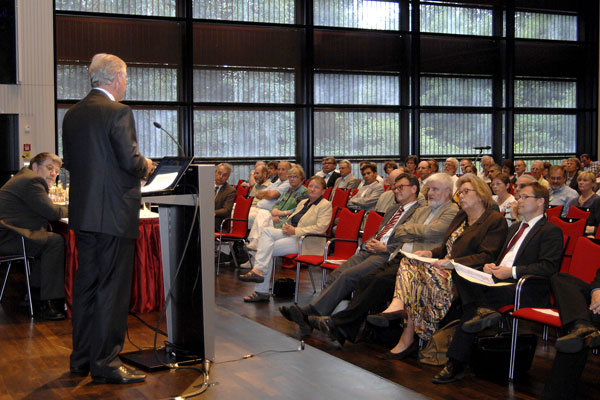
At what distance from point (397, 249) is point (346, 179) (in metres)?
5.33

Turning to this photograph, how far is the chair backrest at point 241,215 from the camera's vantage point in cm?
762

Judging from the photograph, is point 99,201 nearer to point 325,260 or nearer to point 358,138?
point 325,260

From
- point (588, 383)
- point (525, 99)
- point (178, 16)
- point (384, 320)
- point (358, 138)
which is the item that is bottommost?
point (588, 383)

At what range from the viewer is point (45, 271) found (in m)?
5.32

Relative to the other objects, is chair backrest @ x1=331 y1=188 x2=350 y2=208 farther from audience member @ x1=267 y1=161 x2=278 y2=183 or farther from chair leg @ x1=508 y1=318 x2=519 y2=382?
chair leg @ x1=508 y1=318 x2=519 y2=382

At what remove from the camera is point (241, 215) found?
7777 mm

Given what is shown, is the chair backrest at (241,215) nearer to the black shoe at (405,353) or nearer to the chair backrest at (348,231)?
the chair backrest at (348,231)

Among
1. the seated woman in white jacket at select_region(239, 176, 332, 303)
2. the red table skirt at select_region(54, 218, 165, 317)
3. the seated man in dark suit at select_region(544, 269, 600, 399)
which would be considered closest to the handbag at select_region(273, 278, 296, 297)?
the seated woman in white jacket at select_region(239, 176, 332, 303)

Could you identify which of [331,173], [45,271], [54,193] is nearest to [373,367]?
[45,271]

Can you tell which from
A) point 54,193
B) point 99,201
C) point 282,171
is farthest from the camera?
point 282,171

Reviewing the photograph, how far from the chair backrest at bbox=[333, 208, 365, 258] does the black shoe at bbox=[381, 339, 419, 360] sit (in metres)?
1.51

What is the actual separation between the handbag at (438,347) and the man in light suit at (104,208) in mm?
1766

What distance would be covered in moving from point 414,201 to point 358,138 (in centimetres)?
784

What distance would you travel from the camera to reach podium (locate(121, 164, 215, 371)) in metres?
3.57
